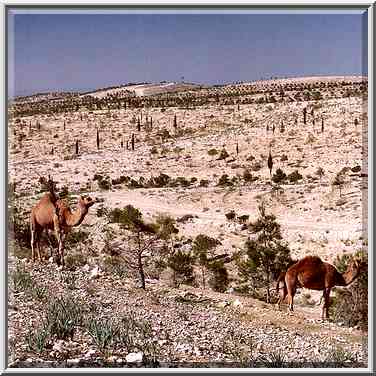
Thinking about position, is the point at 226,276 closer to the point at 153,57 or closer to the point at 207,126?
the point at 207,126

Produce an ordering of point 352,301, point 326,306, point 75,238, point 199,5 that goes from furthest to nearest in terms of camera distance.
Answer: point 75,238, point 326,306, point 352,301, point 199,5

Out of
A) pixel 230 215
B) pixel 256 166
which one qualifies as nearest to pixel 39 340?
pixel 230 215

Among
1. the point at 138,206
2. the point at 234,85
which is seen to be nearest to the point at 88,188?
the point at 138,206

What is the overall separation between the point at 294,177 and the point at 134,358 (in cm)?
237

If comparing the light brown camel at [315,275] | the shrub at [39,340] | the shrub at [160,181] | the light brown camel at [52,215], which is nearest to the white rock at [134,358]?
the shrub at [39,340]

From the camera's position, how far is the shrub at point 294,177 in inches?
321

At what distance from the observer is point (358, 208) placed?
8.04m

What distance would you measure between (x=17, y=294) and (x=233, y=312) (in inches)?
84.9

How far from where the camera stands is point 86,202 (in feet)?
27.2

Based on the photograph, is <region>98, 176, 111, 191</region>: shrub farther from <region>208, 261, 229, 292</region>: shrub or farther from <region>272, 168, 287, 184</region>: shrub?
<region>272, 168, 287, 184</region>: shrub

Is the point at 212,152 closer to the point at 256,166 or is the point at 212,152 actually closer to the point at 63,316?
the point at 256,166

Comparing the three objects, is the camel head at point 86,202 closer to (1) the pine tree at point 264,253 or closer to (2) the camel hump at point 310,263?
(1) the pine tree at point 264,253

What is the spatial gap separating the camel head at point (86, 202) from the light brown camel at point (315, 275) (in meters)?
2.04

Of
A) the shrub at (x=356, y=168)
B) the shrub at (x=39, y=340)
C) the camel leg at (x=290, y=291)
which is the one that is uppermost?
the shrub at (x=356, y=168)
